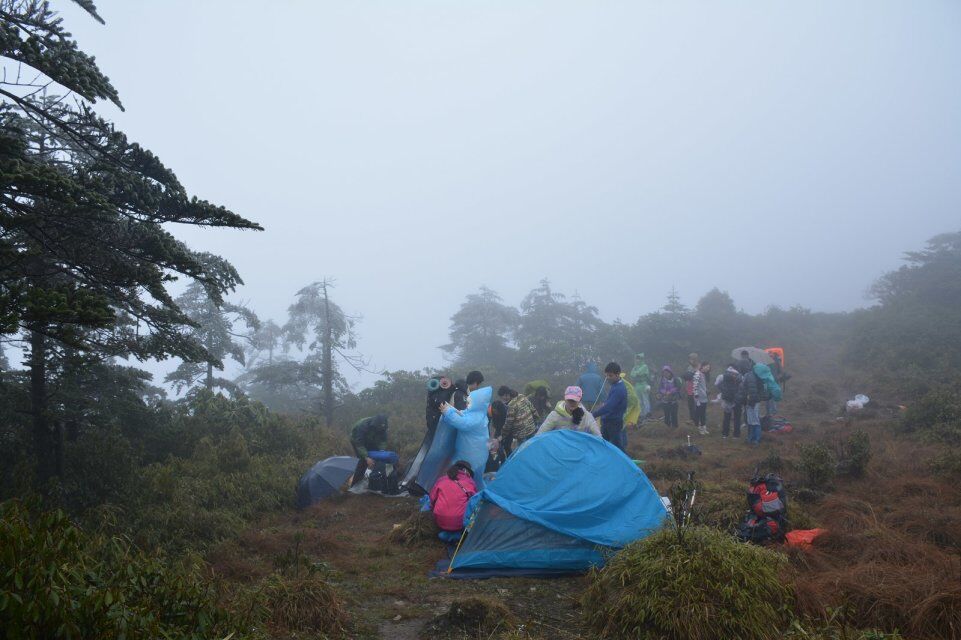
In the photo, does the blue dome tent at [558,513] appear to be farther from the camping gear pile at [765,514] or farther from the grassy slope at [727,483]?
the camping gear pile at [765,514]

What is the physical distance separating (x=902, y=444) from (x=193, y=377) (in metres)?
20.3

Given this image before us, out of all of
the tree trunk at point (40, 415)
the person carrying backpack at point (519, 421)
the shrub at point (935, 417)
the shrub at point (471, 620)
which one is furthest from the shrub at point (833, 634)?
the shrub at point (935, 417)

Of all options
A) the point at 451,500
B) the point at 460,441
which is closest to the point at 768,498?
the point at 451,500

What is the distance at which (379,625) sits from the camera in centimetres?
528

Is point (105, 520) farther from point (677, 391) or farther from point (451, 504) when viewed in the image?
point (677, 391)

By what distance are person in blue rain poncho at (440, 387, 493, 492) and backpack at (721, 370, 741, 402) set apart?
26.6ft

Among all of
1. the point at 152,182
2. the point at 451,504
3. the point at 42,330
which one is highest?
the point at 152,182

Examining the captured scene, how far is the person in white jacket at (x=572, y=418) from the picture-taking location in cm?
863

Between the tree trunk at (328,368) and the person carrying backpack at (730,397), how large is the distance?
12264 millimetres

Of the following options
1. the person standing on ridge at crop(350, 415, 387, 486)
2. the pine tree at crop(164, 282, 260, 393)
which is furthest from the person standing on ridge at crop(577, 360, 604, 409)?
the pine tree at crop(164, 282, 260, 393)

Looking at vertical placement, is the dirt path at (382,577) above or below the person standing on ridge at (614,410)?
below

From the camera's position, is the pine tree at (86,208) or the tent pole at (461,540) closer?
the pine tree at (86,208)

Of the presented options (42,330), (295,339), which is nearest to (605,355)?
(295,339)

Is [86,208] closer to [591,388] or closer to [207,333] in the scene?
[591,388]
